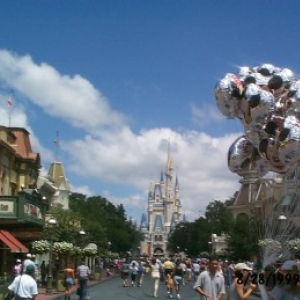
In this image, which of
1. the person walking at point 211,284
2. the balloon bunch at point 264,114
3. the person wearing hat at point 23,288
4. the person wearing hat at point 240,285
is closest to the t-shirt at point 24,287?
the person wearing hat at point 23,288

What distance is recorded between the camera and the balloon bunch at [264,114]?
13.4 meters

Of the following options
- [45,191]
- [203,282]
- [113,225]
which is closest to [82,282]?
[203,282]

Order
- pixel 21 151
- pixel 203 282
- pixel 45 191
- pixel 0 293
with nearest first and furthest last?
1. pixel 203 282
2. pixel 0 293
3. pixel 21 151
4. pixel 45 191

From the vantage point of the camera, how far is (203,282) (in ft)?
44.0

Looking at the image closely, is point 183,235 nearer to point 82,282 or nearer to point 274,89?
point 82,282

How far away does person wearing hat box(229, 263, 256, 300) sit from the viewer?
11.1m

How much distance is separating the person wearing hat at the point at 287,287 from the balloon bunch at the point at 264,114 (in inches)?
130

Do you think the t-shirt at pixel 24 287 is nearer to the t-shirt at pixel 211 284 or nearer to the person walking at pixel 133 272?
the t-shirt at pixel 211 284

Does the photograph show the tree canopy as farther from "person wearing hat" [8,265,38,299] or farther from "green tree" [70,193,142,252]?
"person wearing hat" [8,265,38,299]

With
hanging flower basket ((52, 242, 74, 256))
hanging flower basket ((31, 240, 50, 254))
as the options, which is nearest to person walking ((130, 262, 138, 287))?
hanging flower basket ((52, 242, 74, 256))

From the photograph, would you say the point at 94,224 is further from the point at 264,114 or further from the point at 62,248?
the point at 264,114

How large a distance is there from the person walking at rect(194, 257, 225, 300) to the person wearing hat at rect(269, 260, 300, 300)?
2.77m

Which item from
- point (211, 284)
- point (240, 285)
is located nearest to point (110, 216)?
point (211, 284)

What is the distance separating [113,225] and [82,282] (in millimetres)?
91196
